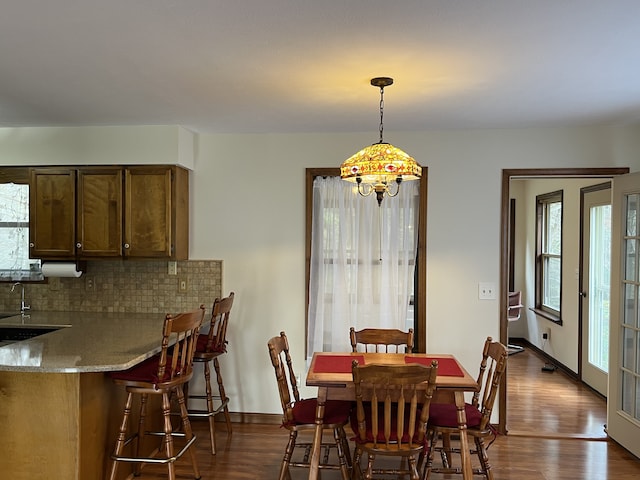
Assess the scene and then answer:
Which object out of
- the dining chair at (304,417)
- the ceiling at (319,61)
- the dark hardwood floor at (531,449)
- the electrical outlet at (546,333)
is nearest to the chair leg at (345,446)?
the dining chair at (304,417)

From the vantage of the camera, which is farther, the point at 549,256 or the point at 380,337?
the point at 549,256

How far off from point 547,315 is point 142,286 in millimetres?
4833

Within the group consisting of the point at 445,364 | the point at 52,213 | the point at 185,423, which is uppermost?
the point at 52,213

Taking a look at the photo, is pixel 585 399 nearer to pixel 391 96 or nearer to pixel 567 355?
pixel 567 355

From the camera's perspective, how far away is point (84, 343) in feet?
10.1

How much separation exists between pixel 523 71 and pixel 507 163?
1.52m

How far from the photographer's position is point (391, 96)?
313cm

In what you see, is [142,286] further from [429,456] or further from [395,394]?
[429,456]

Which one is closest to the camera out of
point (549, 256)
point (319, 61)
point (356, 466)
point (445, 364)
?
point (319, 61)

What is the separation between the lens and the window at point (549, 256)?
20.6ft

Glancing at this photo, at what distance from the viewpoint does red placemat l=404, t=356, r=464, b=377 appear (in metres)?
2.91

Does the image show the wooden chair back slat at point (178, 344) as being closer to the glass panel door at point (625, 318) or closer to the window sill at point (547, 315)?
the glass panel door at point (625, 318)

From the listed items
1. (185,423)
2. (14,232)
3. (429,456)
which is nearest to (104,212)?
(14,232)

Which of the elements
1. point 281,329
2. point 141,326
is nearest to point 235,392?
point 281,329
